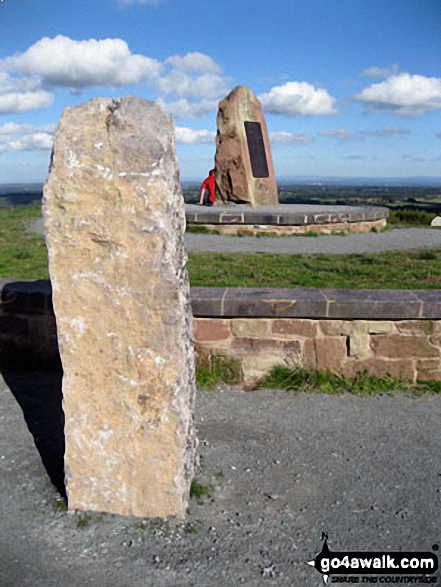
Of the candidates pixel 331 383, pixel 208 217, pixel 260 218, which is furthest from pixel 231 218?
pixel 331 383

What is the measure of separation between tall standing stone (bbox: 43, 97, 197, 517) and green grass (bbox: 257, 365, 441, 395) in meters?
1.83

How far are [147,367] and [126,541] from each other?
0.81 m

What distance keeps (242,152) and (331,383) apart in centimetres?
992

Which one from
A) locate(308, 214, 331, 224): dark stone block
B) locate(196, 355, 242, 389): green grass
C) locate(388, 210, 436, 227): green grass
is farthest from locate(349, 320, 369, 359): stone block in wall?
locate(388, 210, 436, 227): green grass

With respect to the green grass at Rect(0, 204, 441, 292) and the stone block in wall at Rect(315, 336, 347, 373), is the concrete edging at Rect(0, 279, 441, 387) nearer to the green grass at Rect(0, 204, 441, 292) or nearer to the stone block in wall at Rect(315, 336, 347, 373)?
the stone block in wall at Rect(315, 336, 347, 373)

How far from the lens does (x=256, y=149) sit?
1415 cm

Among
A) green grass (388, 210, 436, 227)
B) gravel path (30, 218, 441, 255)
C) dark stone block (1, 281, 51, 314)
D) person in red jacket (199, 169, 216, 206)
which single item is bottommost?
green grass (388, 210, 436, 227)

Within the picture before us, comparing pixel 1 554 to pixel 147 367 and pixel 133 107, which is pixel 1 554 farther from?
pixel 133 107

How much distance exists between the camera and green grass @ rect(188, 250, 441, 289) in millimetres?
6445

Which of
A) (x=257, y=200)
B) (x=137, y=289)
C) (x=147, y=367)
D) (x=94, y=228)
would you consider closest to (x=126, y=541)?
(x=147, y=367)

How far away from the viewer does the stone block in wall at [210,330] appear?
4.59 meters

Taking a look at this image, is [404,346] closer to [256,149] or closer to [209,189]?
[256,149]

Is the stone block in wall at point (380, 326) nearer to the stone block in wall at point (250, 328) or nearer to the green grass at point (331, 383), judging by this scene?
the green grass at point (331, 383)

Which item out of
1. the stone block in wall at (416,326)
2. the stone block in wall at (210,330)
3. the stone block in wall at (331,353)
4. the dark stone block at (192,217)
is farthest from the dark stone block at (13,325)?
the dark stone block at (192,217)
